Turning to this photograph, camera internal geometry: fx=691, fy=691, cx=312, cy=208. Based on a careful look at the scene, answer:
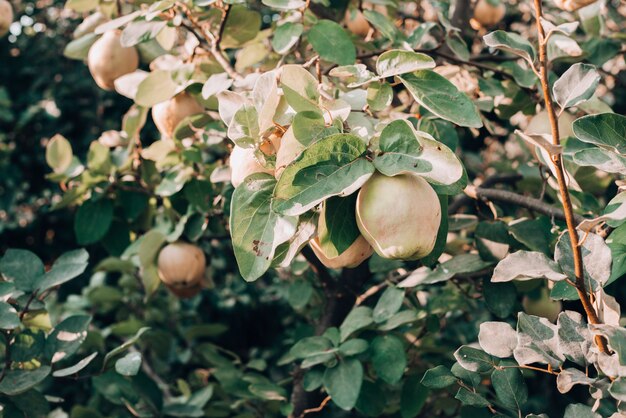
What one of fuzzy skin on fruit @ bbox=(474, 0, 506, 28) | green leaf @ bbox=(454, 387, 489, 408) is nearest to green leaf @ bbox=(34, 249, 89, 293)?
green leaf @ bbox=(454, 387, 489, 408)

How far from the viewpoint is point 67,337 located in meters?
1.38

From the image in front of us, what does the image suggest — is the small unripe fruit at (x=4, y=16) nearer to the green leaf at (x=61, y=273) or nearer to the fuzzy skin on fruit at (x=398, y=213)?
the green leaf at (x=61, y=273)

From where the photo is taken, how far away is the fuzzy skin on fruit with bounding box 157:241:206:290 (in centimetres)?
175

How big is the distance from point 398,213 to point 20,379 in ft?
2.73

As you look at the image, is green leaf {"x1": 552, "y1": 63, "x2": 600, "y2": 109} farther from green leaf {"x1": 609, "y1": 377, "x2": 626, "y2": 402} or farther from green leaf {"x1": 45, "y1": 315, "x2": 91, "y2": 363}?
green leaf {"x1": 45, "y1": 315, "x2": 91, "y2": 363}

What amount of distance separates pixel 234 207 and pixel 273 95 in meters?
0.16

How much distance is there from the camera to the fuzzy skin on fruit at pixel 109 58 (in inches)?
72.4

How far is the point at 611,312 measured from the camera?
2.98 ft

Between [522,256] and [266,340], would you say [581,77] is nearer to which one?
[522,256]

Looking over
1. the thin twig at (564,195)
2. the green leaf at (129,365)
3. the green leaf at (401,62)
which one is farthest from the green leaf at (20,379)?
the thin twig at (564,195)

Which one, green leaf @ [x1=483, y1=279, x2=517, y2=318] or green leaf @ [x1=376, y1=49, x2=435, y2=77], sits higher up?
green leaf @ [x1=376, y1=49, x2=435, y2=77]

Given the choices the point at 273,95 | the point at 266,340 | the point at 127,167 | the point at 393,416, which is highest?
the point at 273,95

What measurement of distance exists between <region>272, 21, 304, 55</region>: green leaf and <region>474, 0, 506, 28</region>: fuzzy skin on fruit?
3.64 ft

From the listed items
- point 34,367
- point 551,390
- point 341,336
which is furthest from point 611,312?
point 551,390
